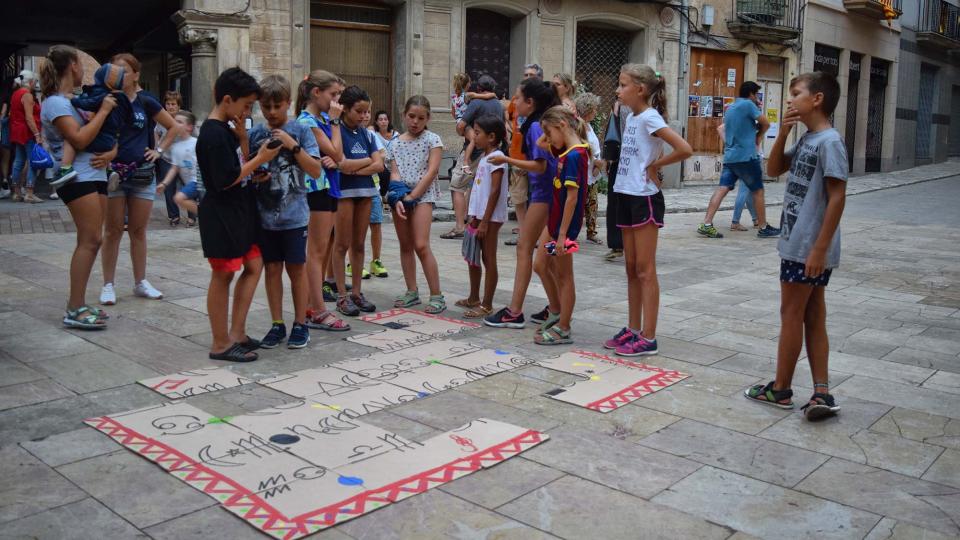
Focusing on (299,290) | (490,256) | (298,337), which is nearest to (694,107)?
(490,256)

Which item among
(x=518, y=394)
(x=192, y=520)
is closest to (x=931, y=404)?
(x=518, y=394)

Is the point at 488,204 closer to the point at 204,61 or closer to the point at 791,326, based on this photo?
the point at 791,326

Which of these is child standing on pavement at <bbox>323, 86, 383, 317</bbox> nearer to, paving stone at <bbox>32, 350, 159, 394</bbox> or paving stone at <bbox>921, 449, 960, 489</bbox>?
paving stone at <bbox>32, 350, 159, 394</bbox>

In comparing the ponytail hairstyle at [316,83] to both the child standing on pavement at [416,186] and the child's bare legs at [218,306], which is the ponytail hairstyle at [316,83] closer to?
the child standing on pavement at [416,186]

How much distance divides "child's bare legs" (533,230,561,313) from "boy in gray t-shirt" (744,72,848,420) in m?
1.78

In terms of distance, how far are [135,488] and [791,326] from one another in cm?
309

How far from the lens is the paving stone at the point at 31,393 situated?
175 inches

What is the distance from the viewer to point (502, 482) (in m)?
3.58

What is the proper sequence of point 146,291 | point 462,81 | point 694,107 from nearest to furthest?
point 146,291 < point 462,81 < point 694,107

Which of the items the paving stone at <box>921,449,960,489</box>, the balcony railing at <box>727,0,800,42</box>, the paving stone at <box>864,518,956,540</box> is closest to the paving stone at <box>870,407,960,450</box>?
the paving stone at <box>921,449,960,489</box>

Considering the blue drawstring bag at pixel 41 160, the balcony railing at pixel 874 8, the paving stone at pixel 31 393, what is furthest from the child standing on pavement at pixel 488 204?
the balcony railing at pixel 874 8

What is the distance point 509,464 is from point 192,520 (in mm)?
1275

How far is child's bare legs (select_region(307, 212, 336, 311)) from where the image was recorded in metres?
6.11

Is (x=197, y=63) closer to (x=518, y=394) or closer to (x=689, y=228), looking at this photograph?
(x=689, y=228)
